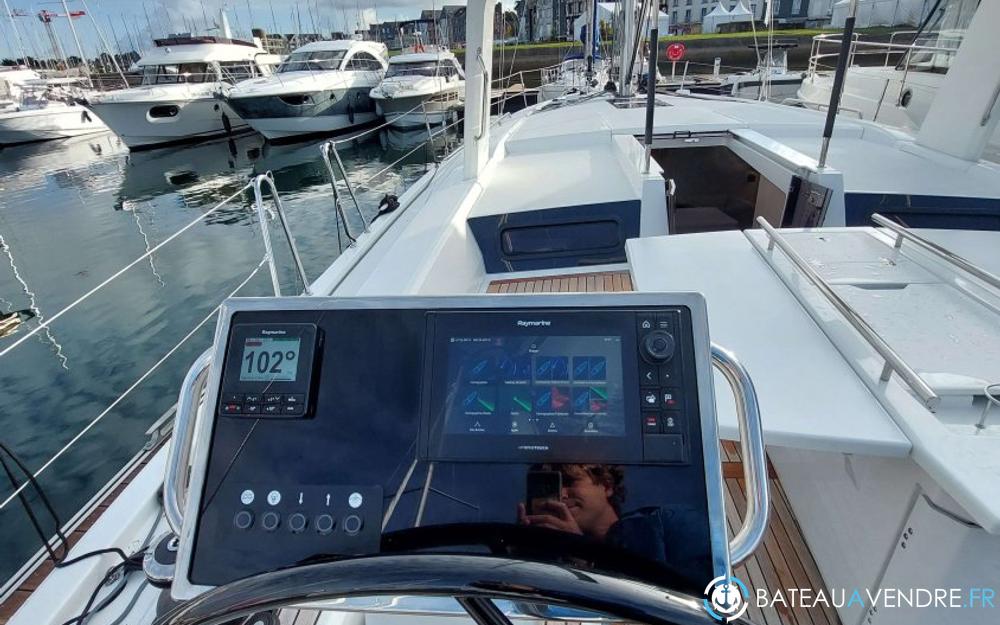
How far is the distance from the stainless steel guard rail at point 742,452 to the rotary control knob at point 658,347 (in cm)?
11

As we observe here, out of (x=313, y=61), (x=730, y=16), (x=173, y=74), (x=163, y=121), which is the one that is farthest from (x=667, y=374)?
(x=730, y=16)

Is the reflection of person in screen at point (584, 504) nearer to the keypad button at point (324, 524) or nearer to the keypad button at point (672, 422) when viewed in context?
the keypad button at point (672, 422)

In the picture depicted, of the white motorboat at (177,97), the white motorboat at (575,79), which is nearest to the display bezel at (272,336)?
Answer: the white motorboat at (575,79)

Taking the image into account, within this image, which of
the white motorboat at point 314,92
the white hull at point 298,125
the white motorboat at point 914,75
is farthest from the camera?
the white hull at point 298,125

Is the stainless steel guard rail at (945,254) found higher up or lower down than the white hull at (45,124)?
higher up

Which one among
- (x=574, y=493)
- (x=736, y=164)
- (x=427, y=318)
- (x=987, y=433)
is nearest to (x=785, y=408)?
(x=987, y=433)

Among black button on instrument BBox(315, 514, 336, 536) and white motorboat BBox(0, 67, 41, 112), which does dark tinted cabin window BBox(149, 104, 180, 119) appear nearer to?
white motorboat BBox(0, 67, 41, 112)

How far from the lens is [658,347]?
0.88m

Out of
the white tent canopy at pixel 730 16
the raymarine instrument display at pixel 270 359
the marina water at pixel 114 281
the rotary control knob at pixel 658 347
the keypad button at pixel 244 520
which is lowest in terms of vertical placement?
the marina water at pixel 114 281

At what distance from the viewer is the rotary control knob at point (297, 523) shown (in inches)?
Answer: 33.6

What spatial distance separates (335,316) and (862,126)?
540 cm

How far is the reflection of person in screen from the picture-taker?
32.2 inches

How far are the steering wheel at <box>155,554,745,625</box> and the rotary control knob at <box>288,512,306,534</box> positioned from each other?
183 millimetres

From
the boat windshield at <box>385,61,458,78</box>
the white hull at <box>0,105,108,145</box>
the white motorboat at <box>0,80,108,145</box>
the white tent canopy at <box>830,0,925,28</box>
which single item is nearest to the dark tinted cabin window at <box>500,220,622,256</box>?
the white tent canopy at <box>830,0,925,28</box>
